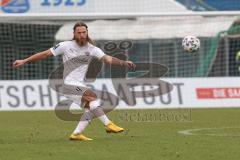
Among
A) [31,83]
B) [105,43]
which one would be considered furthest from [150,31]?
[31,83]

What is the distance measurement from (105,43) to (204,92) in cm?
617

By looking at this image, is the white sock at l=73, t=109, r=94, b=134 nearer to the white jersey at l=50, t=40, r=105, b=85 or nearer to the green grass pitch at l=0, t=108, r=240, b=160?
the green grass pitch at l=0, t=108, r=240, b=160

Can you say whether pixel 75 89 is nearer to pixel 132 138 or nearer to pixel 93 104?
pixel 93 104

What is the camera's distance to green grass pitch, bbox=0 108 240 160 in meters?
11.9

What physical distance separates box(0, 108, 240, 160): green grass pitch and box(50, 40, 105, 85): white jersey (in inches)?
50.9

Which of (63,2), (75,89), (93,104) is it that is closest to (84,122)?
(93,104)

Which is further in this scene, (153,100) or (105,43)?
(105,43)

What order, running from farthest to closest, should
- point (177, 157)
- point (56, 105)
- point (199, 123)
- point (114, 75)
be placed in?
1. point (114, 75)
2. point (56, 105)
3. point (199, 123)
4. point (177, 157)

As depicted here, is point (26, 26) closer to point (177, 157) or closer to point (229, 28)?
point (229, 28)

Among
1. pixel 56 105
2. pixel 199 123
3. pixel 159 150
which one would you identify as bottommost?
pixel 56 105

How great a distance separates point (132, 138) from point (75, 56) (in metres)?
2.02

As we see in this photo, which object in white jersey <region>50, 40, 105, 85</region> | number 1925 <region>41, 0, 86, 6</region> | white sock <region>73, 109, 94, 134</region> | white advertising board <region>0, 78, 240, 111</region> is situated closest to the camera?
white sock <region>73, 109, 94, 134</region>

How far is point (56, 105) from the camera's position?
2661 cm

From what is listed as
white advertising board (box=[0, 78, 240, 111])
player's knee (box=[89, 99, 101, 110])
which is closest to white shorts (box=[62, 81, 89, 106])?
player's knee (box=[89, 99, 101, 110])
